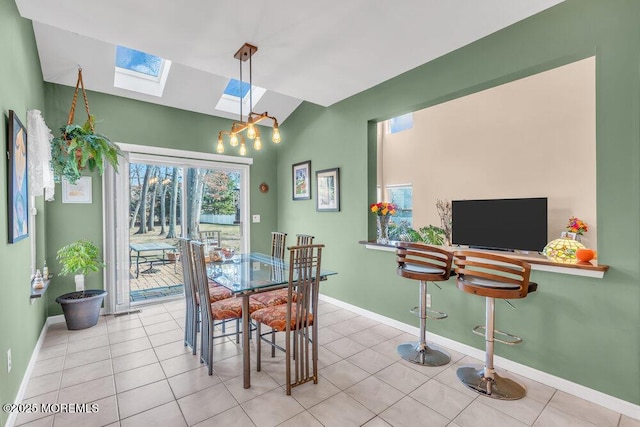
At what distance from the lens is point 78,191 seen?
367 cm

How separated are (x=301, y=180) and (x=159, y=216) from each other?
216cm

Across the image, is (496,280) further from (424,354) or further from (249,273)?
(249,273)

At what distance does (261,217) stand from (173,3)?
3.45 m

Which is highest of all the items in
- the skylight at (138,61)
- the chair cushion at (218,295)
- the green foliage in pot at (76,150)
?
the skylight at (138,61)

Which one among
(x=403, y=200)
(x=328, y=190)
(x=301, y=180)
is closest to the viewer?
(x=328, y=190)

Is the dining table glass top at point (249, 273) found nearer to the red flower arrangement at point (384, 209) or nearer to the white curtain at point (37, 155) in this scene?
the red flower arrangement at point (384, 209)

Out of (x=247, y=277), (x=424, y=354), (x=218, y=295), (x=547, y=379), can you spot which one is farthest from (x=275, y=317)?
(x=547, y=379)

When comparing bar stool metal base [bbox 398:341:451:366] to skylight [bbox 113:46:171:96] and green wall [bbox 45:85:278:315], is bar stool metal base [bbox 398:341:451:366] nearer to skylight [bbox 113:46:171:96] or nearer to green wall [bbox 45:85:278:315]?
green wall [bbox 45:85:278:315]

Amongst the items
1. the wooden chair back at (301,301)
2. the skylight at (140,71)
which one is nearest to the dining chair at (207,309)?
the wooden chair back at (301,301)

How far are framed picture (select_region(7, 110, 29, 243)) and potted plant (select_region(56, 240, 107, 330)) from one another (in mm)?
993

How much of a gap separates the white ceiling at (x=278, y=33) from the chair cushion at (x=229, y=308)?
2.33 m

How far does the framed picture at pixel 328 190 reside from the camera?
13.6ft

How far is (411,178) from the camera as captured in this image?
607cm

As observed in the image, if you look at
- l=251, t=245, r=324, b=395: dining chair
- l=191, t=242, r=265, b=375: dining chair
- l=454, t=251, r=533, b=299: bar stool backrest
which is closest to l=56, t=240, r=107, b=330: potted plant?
l=191, t=242, r=265, b=375: dining chair
